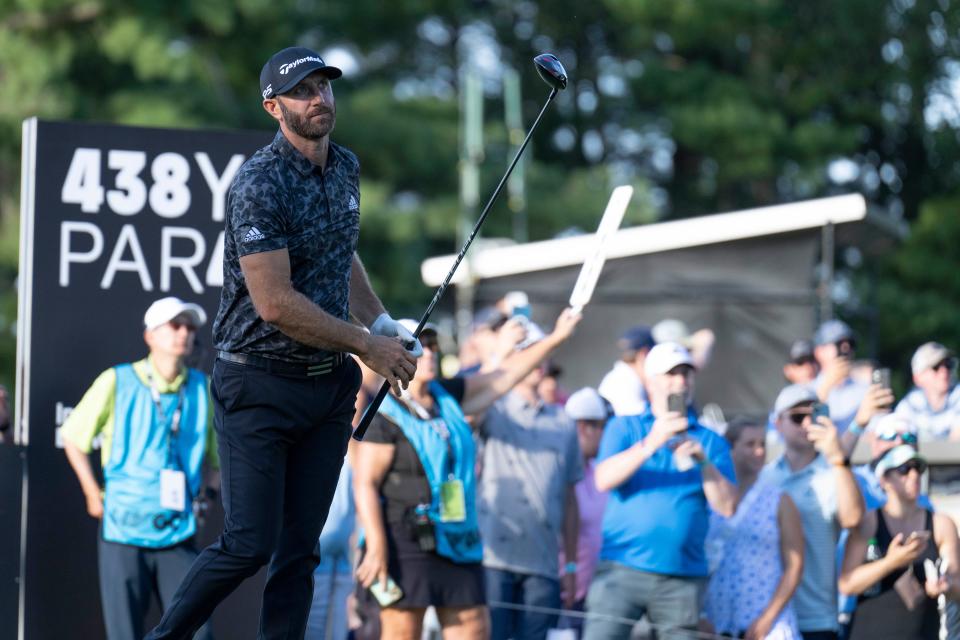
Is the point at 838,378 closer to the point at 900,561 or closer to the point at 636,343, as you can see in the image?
the point at 636,343

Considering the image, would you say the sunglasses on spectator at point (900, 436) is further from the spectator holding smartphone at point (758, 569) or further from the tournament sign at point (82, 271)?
the tournament sign at point (82, 271)

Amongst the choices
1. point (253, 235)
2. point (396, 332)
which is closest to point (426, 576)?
point (396, 332)

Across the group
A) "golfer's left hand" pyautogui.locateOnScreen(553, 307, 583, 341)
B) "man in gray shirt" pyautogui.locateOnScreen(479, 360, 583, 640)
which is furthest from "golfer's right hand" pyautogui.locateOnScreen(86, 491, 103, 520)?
"golfer's left hand" pyautogui.locateOnScreen(553, 307, 583, 341)

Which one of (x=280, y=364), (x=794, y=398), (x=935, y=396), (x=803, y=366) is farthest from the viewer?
(x=803, y=366)

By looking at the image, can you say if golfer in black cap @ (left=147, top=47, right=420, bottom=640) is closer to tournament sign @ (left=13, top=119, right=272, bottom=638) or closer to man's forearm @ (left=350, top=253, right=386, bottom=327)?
man's forearm @ (left=350, top=253, right=386, bottom=327)

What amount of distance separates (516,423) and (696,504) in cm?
136

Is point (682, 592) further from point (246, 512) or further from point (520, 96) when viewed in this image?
point (520, 96)

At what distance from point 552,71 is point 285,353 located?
155 cm

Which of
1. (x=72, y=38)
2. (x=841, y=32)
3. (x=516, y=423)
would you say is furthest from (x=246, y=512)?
(x=841, y=32)

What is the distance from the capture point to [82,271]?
7.86 metres

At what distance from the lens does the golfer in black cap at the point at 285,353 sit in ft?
16.4

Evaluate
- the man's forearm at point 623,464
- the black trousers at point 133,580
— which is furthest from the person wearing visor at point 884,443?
the black trousers at point 133,580

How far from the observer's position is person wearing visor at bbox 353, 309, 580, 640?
7578 mm

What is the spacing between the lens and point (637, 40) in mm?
27938
